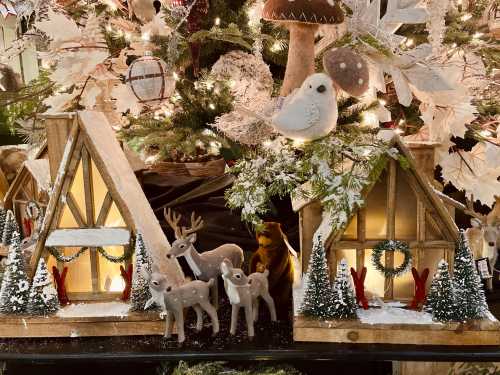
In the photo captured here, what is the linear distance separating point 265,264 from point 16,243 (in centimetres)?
58

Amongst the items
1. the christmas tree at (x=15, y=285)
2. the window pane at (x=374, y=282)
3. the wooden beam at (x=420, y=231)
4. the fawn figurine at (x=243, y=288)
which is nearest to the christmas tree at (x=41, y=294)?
the christmas tree at (x=15, y=285)

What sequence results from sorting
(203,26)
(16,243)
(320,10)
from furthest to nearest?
1. (203,26)
2. (16,243)
3. (320,10)


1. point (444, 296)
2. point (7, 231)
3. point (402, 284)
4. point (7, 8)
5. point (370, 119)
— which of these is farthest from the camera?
point (7, 231)

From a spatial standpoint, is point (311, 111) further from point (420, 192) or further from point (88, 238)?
point (88, 238)

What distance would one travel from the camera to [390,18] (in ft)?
3.68

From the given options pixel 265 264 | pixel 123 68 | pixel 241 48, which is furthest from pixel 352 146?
pixel 123 68

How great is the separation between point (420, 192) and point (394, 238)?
121mm

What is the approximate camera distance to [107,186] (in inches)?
48.8

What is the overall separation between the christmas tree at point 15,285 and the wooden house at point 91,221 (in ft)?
0.09

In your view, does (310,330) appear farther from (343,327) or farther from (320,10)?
(320,10)

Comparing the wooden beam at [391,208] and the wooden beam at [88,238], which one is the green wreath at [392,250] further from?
the wooden beam at [88,238]

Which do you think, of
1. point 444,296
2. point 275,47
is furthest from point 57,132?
point 444,296

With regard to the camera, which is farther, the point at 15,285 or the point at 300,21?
the point at 15,285

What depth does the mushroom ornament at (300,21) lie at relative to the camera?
3.52 feet
